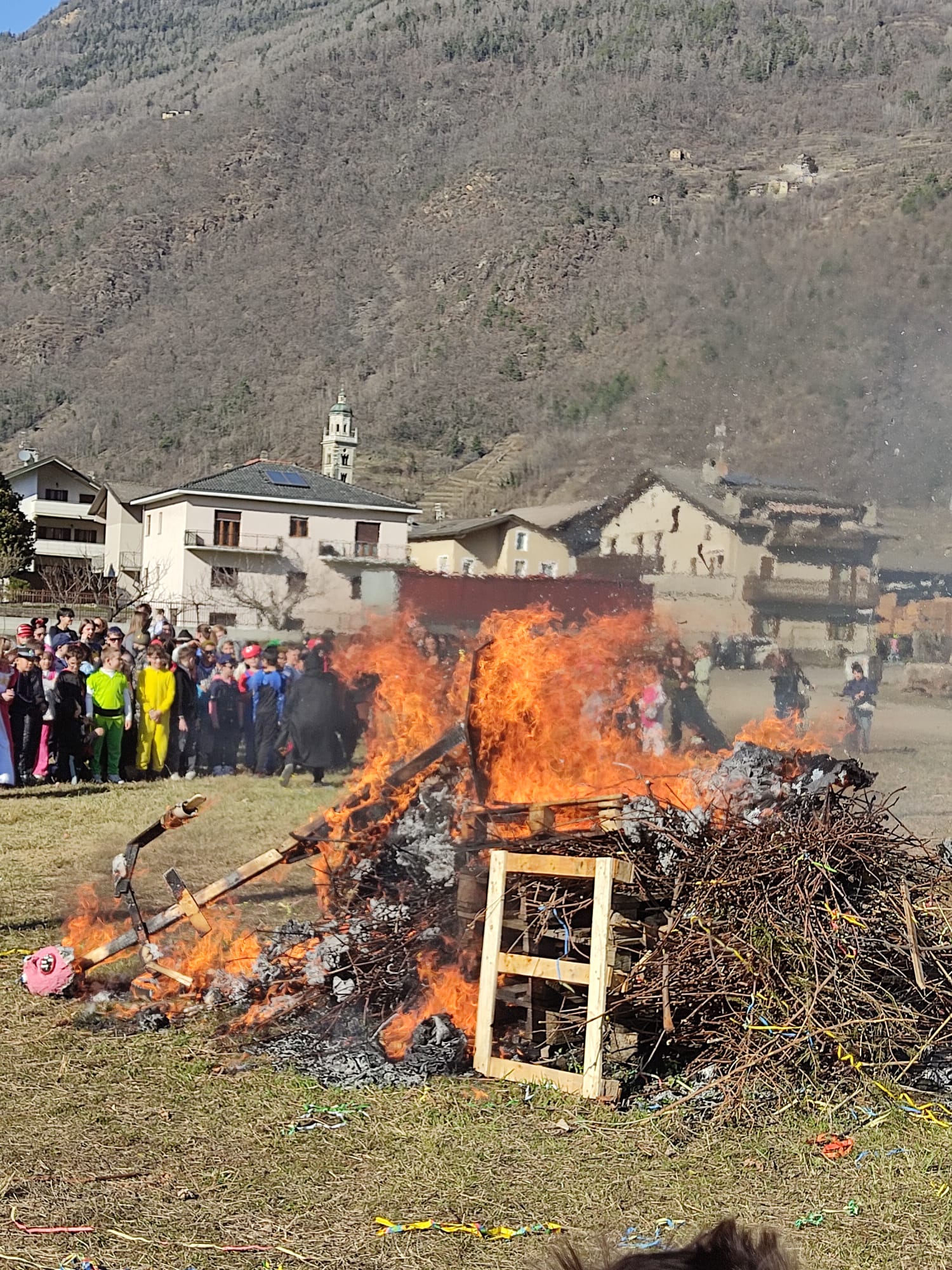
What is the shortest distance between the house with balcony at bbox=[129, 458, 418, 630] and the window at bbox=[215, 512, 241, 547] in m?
0.02

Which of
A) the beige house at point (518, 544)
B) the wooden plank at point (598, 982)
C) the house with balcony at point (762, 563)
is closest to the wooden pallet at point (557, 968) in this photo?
the wooden plank at point (598, 982)

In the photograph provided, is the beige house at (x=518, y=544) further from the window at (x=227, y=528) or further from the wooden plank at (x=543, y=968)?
the wooden plank at (x=543, y=968)

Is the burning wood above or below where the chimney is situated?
below

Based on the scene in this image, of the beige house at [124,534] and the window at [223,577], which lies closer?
the window at [223,577]

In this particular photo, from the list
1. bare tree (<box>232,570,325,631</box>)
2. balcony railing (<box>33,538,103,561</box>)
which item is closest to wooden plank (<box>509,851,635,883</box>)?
bare tree (<box>232,570,325,631</box>)

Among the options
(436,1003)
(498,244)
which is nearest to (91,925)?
(436,1003)

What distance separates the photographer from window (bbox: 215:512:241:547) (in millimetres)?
48406

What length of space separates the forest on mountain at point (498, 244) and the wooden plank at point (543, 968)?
11378 millimetres

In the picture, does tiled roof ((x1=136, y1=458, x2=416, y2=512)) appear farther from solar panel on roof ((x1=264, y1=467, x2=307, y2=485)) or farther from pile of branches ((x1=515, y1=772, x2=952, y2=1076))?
pile of branches ((x1=515, y1=772, x2=952, y2=1076))

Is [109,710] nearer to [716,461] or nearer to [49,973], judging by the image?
[49,973]

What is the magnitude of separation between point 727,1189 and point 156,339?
114970 millimetres

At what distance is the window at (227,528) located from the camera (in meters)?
48.4

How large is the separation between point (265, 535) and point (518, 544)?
24.2 metres

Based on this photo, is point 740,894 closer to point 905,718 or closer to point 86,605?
point 905,718
